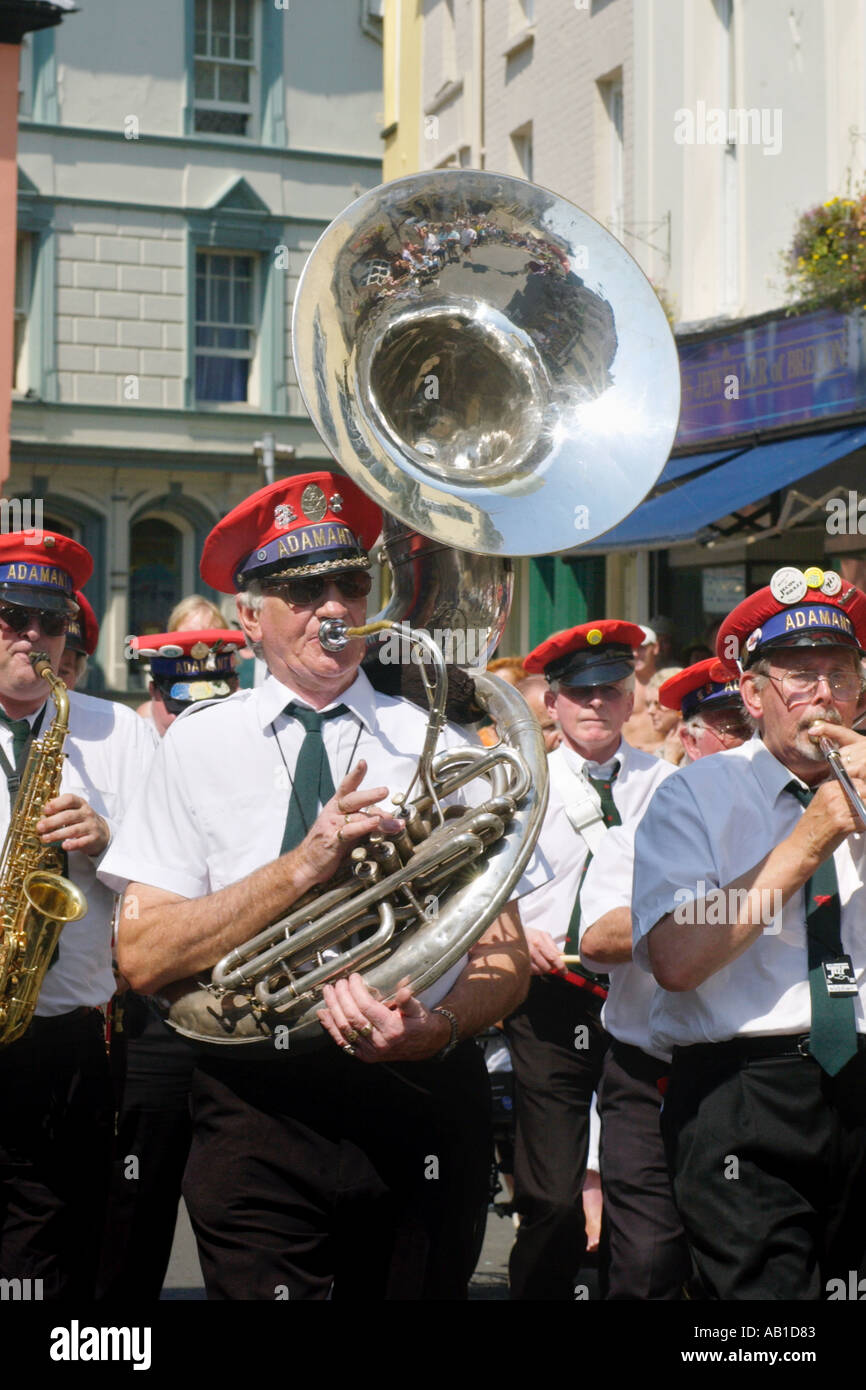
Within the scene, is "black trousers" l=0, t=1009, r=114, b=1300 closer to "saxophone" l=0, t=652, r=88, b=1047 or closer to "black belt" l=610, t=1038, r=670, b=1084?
"saxophone" l=0, t=652, r=88, b=1047

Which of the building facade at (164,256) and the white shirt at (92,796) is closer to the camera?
the white shirt at (92,796)

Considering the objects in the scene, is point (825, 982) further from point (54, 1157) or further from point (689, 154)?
point (689, 154)

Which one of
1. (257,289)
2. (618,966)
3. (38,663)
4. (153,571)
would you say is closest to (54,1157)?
(38,663)

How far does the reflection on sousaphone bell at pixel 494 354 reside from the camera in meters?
4.15

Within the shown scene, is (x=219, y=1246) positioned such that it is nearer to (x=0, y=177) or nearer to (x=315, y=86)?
(x=0, y=177)

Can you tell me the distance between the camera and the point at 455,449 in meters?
4.40

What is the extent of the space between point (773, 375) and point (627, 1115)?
345 inches

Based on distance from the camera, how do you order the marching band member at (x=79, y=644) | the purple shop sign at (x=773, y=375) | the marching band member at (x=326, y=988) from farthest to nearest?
1. the purple shop sign at (x=773, y=375)
2. the marching band member at (x=79, y=644)
3. the marching band member at (x=326, y=988)

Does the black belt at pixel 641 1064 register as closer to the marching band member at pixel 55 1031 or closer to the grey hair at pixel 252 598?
the marching band member at pixel 55 1031

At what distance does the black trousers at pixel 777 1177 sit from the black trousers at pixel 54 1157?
64.4 inches

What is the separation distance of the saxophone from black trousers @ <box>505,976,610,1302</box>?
6.32 feet

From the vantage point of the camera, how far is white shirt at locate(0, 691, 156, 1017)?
4914 mm

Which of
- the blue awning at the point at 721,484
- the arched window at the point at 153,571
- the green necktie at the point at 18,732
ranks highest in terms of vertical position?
the arched window at the point at 153,571

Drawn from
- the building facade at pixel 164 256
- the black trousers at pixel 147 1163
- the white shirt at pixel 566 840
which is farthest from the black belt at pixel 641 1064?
the building facade at pixel 164 256
